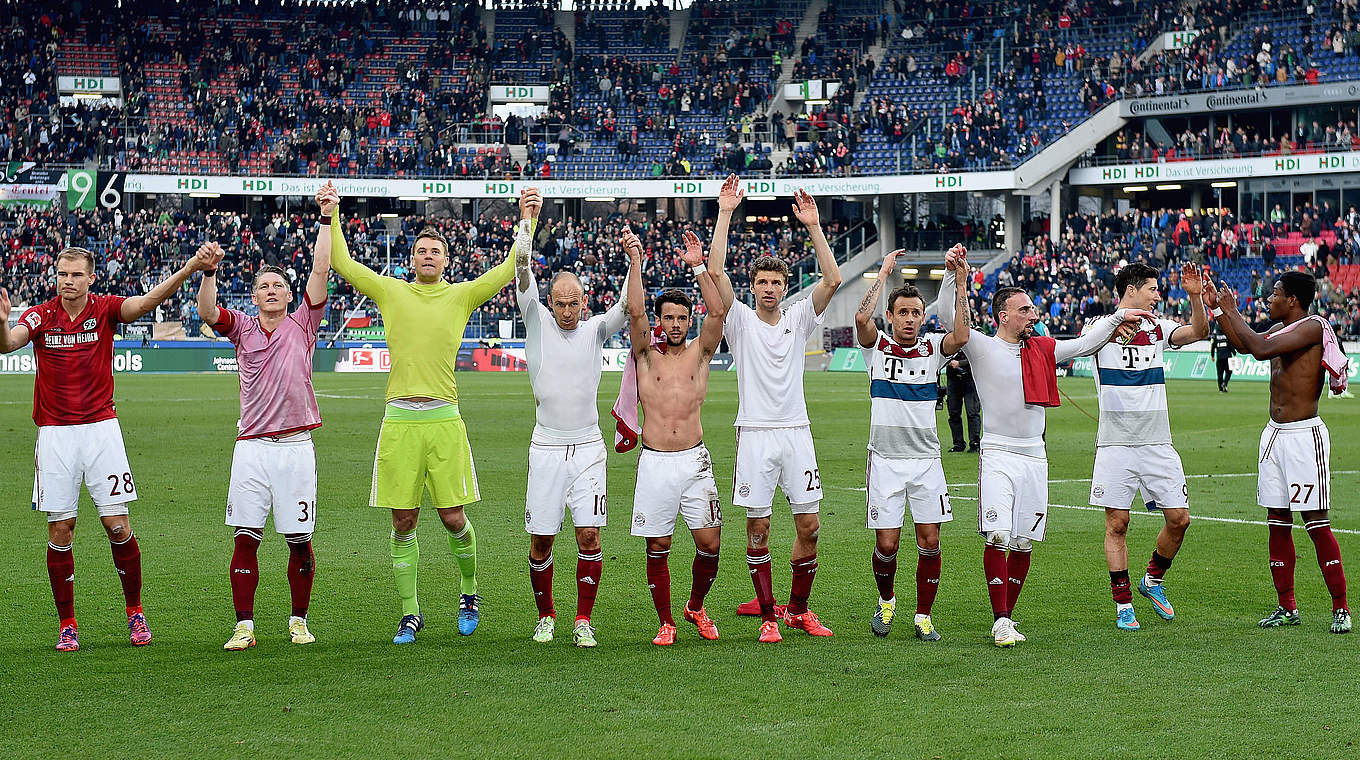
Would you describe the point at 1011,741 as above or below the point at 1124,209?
below

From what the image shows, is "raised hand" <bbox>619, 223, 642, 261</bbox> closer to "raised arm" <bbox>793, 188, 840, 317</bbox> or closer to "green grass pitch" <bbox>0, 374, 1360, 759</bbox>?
"raised arm" <bbox>793, 188, 840, 317</bbox>

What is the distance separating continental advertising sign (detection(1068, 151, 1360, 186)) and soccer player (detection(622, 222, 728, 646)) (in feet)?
163

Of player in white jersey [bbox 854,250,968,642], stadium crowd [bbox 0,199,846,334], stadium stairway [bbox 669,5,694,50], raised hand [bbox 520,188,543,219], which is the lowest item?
player in white jersey [bbox 854,250,968,642]

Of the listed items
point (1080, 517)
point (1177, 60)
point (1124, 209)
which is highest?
point (1177, 60)

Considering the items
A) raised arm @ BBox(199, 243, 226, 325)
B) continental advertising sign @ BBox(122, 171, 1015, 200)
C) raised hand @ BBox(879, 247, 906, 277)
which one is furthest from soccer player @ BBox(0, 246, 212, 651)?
continental advertising sign @ BBox(122, 171, 1015, 200)

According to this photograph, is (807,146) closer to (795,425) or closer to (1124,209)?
(1124,209)

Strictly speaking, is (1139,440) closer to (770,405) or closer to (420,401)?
(770,405)

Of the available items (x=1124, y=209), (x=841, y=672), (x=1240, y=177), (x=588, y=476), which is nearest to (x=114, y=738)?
(x=588, y=476)

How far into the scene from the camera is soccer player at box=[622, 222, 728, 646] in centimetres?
834

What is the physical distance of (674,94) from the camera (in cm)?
6366

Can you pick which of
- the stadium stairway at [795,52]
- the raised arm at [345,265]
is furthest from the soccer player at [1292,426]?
the stadium stairway at [795,52]

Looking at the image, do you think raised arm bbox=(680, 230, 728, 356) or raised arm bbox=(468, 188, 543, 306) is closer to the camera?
raised arm bbox=(680, 230, 728, 356)

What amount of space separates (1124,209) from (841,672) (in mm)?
55383

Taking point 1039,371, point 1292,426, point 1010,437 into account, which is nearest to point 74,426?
point 1010,437
